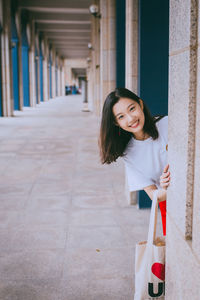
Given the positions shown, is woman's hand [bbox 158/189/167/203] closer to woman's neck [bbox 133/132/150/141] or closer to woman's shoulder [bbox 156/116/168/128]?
woman's neck [bbox 133/132/150/141]

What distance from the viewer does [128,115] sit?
254cm

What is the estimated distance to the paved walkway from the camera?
2.82 m

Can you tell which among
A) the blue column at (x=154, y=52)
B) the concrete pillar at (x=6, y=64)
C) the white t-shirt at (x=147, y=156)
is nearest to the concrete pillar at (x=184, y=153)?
the white t-shirt at (x=147, y=156)

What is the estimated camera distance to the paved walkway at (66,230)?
9.27 feet

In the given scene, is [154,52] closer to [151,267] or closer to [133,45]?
[133,45]

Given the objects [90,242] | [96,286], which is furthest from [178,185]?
[90,242]

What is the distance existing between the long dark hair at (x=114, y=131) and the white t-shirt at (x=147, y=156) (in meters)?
0.05

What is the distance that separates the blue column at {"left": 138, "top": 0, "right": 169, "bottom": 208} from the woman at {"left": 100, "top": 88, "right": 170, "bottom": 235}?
1.57 meters

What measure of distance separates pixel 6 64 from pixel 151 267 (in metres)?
16.8

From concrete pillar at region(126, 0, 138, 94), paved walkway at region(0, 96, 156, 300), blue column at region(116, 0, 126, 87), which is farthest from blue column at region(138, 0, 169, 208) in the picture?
blue column at region(116, 0, 126, 87)

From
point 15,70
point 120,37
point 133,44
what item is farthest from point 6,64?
point 133,44

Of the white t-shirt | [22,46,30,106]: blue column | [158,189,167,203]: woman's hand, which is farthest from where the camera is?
[22,46,30,106]: blue column

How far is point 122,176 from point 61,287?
356 centimetres

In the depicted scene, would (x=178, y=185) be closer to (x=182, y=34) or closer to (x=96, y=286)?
(x=182, y=34)
